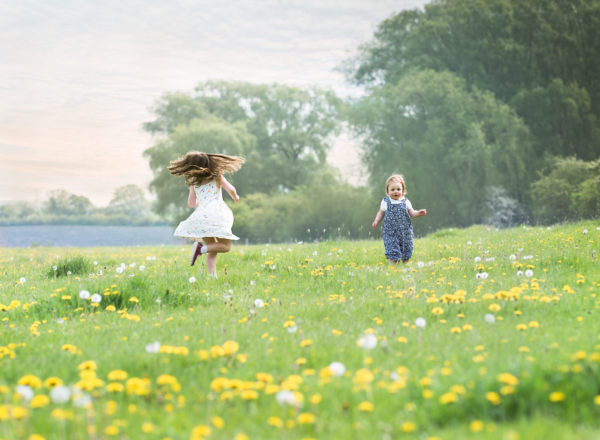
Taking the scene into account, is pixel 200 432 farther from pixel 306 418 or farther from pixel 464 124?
pixel 464 124

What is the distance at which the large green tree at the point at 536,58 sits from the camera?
34.1 meters

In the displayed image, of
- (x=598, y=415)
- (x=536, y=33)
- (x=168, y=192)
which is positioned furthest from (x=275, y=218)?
(x=598, y=415)

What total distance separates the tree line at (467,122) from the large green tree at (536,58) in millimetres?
78

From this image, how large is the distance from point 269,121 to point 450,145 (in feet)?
81.1

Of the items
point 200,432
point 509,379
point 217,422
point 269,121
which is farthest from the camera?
point 269,121

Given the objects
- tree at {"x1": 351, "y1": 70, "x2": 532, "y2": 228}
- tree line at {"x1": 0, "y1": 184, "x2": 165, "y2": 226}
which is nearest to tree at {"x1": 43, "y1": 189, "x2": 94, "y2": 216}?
tree line at {"x1": 0, "y1": 184, "x2": 165, "y2": 226}

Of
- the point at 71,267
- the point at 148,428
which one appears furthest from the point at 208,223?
the point at 148,428

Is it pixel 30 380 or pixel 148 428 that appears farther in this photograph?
pixel 30 380

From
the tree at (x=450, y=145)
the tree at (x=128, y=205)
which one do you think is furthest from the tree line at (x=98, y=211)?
the tree at (x=450, y=145)

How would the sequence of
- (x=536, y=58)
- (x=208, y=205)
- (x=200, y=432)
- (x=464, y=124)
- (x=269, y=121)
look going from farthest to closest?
(x=269, y=121) → (x=536, y=58) → (x=464, y=124) → (x=208, y=205) → (x=200, y=432)

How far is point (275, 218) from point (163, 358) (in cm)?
3717

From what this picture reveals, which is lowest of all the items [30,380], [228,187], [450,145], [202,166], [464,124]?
[30,380]

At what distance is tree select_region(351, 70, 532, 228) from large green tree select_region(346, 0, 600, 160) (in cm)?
231

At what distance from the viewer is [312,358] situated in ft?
12.6
